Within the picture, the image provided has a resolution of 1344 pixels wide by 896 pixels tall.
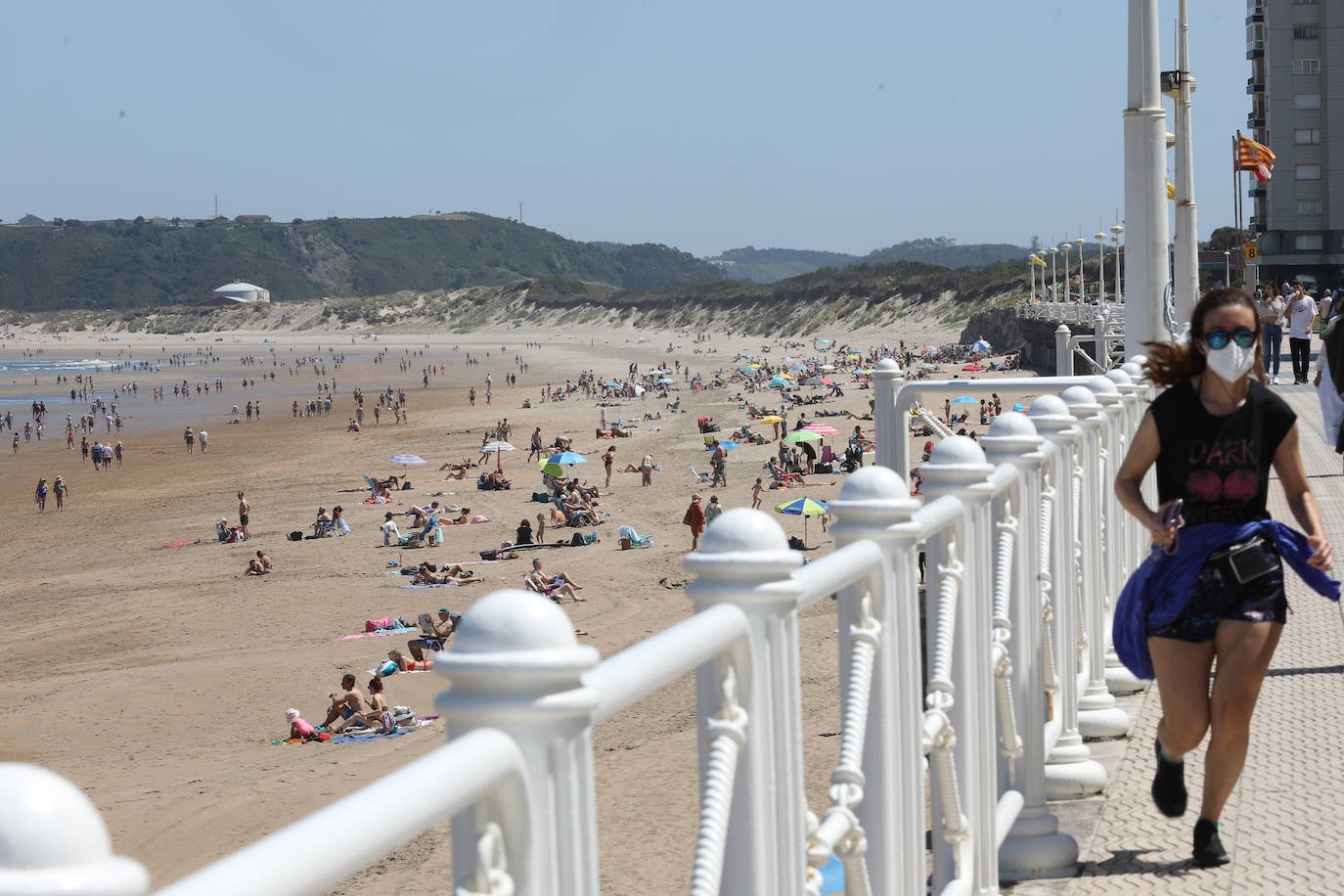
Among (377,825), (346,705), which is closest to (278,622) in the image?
(346,705)

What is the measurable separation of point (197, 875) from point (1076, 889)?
3638mm

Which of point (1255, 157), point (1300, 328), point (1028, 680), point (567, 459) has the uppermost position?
point (1255, 157)

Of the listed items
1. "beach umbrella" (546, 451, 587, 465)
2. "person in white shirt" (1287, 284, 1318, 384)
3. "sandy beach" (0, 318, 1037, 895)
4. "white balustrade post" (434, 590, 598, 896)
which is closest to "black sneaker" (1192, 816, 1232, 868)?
"white balustrade post" (434, 590, 598, 896)

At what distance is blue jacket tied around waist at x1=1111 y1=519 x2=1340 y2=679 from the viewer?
13.5 ft

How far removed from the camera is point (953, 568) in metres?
3.66

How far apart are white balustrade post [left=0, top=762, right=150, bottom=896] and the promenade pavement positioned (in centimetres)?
372

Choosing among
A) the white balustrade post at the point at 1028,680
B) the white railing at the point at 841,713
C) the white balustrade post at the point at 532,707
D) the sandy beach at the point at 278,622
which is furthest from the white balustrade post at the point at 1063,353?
the white balustrade post at the point at 532,707

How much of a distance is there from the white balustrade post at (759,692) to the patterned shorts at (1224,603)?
85.9 inches

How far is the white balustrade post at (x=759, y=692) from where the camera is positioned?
86.6 inches

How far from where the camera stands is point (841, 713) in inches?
103

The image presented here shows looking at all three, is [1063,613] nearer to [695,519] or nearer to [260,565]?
[695,519]

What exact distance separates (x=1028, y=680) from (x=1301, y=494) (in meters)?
1.01

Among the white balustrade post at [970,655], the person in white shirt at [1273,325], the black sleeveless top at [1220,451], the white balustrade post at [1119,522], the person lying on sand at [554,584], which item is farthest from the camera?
the person in white shirt at [1273,325]

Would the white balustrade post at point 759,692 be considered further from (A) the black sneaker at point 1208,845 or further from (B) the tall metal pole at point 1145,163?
(B) the tall metal pole at point 1145,163
